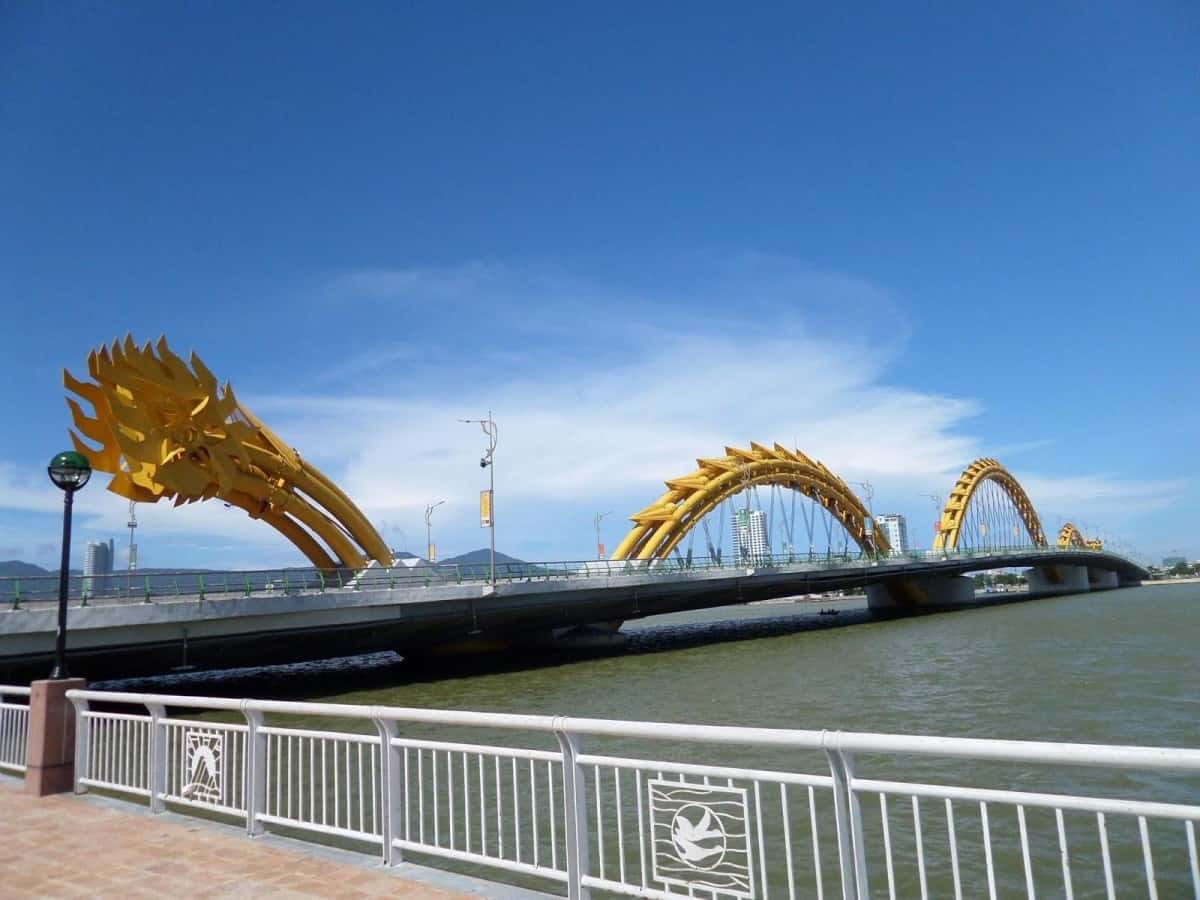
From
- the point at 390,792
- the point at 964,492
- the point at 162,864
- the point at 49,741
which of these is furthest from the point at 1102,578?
the point at 162,864

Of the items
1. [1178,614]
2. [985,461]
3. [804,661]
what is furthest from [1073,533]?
[804,661]

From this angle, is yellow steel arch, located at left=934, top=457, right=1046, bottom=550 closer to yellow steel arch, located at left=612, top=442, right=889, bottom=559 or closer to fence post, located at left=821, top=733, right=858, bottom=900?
yellow steel arch, located at left=612, top=442, right=889, bottom=559

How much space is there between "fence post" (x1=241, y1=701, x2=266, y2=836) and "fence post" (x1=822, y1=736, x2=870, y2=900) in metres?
5.32

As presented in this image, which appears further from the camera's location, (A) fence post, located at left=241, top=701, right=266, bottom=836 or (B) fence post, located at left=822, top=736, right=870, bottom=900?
(A) fence post, located at left=241, top=701, right=266, bottom=836

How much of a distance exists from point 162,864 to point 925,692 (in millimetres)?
22597

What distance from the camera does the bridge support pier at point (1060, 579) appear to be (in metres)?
117

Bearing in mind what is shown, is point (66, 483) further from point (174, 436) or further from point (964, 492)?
point (964, 492)

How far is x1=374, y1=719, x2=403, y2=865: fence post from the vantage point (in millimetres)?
6750

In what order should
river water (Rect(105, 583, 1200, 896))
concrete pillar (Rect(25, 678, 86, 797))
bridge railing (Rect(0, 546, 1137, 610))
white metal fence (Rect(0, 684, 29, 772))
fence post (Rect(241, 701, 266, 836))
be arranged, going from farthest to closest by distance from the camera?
bridge railing (Rect(0, 546, 1137, 610)) → river water (Rect(105, 583, 1200, 896)) → white metal fence (Rect(0, 684, 29, 772)) → concrete pillar (Rect(25, 678, 86, 797)) → fence post (Rect(241, 701, 266, 836))

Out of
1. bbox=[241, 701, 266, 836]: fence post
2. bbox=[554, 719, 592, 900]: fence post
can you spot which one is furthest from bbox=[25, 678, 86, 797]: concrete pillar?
bbox=[554, 719, 592, 900]: fence post

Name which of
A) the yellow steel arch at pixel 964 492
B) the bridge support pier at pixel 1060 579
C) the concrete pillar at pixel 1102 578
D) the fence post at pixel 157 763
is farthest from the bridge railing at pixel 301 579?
the concrete pillar at pixel 1102 578

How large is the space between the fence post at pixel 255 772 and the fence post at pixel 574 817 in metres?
3.36

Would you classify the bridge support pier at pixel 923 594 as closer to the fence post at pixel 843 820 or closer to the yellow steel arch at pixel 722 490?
the yellow steel arch at pixel 722 490

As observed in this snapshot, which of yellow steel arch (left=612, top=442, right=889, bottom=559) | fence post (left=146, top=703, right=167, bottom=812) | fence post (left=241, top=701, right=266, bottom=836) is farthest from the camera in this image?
yellow steel arch (left=612, top=442, right=889, bottom=559)
